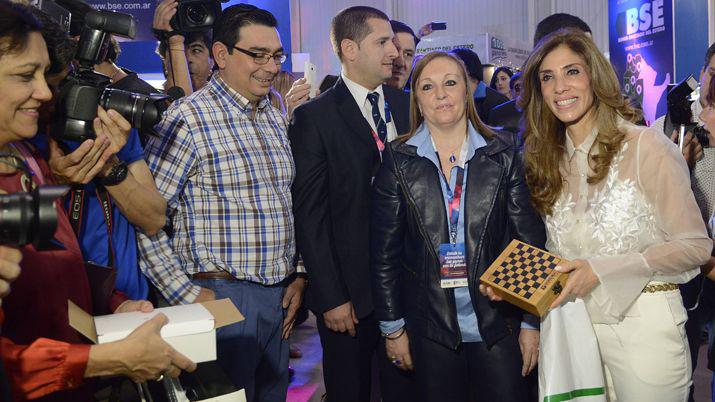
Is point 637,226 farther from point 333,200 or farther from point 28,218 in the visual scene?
point 28,218

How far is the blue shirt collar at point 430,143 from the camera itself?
2.52 metres

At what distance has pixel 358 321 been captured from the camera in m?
2.82

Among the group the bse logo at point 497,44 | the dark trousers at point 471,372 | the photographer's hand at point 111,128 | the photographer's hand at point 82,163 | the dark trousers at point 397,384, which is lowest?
the dark trousers at point 397,384

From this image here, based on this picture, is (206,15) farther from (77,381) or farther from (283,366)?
(77,381)

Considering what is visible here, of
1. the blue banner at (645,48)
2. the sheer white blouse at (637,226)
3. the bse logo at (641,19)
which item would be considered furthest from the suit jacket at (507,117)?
the bse logo at (641,19)

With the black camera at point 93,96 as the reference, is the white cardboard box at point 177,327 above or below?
below

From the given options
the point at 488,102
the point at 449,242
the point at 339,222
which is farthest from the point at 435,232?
the point at 488,102

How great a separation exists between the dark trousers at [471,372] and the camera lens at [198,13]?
4.99ft

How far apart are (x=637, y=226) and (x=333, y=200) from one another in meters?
1.17

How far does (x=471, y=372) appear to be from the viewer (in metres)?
2.49

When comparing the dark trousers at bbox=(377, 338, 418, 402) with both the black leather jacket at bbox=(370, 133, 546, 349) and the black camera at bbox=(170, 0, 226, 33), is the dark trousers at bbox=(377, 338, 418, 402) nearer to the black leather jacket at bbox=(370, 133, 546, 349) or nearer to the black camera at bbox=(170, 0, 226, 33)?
the black leather jacket at bbox=(370, 133, 546, 349)

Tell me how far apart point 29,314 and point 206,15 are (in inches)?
62.2

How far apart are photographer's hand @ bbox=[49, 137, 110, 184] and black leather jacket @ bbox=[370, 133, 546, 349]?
1.09 meters

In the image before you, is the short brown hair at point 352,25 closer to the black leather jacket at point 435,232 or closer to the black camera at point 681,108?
the black leather jacket at point 435,232
